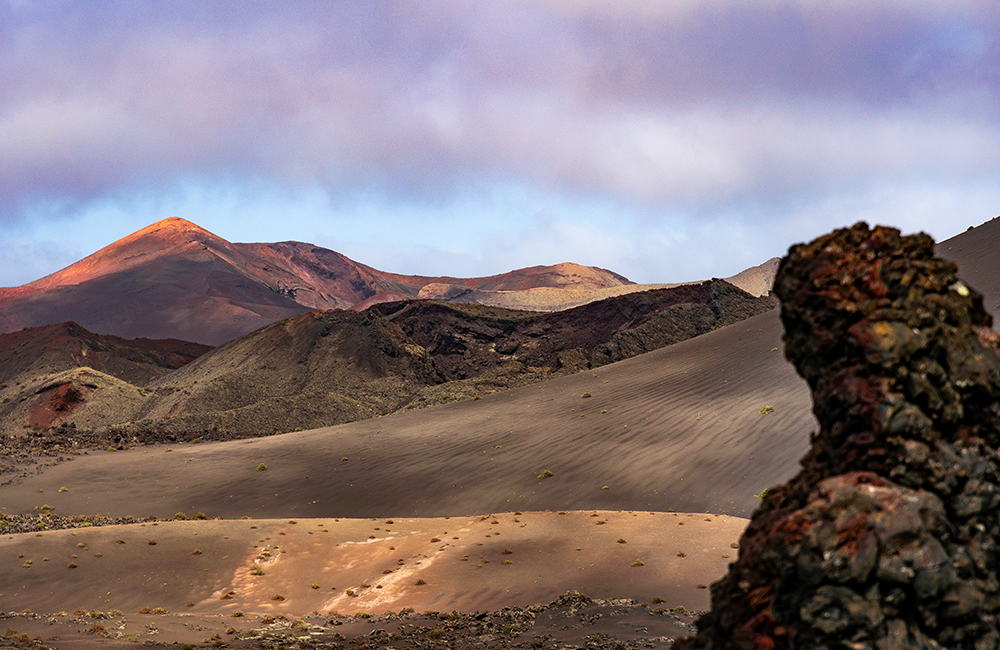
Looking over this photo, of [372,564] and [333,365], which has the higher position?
[333,365]

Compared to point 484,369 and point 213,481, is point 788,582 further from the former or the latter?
point 484,369

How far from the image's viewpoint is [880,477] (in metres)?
3.60

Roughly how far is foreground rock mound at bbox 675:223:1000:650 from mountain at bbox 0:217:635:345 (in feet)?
329

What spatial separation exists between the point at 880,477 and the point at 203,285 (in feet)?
393

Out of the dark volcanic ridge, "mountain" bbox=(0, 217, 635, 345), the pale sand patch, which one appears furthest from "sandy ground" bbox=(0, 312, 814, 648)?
"mountain" bbox=(0, 217, 635, 345)

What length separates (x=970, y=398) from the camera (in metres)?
3.83

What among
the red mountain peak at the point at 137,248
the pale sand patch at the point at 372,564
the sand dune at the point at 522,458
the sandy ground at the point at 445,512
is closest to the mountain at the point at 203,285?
the red mountain peak at the point at 137,248

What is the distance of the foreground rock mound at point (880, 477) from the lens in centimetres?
337

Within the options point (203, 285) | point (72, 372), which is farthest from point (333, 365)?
point (203, 285)

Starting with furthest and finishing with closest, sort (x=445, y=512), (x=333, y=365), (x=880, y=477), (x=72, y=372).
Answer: (x=333, y=365) → (x=72, y=372) → (x=445, y=512) → (x=880, y=477)

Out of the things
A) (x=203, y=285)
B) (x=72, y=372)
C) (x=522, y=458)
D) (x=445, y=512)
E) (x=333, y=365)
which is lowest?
(x=445, y=512)

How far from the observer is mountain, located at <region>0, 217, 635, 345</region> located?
346ft

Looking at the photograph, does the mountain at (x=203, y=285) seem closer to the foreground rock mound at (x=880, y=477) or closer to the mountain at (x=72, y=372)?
the mountain at (x=72, y=372)

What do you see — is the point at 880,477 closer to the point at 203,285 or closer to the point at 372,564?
the point at 372,564
